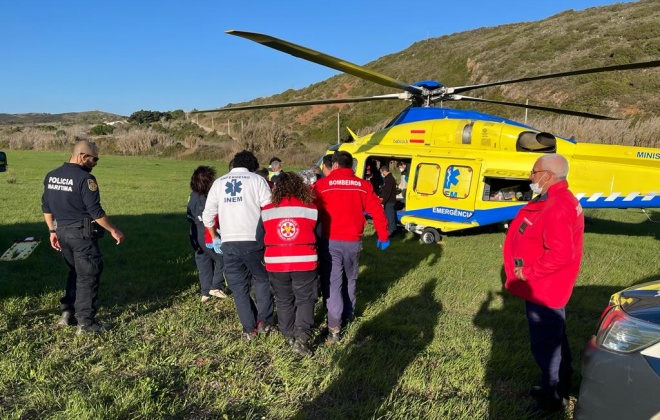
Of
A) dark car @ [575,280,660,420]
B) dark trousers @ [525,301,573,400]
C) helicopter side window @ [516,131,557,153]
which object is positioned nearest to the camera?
dark car @ [575,280,660,420]

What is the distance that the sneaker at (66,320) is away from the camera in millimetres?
4531

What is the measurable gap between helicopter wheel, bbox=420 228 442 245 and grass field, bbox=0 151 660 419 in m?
1.37

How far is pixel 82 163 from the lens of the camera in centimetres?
425

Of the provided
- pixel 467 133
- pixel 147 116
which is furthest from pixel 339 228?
pixel 147 116

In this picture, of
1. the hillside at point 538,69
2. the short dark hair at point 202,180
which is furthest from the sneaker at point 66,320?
the hillside at point 538,69

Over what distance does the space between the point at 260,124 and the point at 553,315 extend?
3531 cm

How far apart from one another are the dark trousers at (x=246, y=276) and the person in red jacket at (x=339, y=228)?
624 mm

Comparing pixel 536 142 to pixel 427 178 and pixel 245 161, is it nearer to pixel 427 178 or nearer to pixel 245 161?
pixel 427 178

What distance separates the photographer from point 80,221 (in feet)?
13.9

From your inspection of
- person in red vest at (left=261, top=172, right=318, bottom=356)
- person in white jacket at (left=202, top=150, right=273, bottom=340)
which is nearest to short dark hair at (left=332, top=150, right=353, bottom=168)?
person in red vest at (left=261, top=172, right=318, bottom=356)

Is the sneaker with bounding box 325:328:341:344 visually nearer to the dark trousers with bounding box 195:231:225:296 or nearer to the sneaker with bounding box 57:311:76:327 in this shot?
the dark trousers with bounding box 195:231:225:296

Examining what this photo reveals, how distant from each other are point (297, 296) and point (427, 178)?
18.4 ft

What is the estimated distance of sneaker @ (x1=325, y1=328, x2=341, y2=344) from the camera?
4348mm

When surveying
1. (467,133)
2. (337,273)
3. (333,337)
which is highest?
(467,133)
